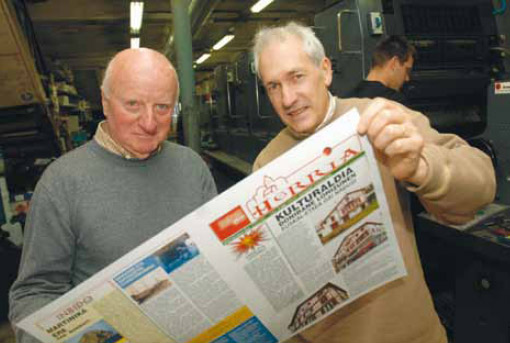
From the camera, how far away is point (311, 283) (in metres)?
0.88

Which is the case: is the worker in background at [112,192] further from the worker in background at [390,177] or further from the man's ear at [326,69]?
Result: the man's ear at [326,69]

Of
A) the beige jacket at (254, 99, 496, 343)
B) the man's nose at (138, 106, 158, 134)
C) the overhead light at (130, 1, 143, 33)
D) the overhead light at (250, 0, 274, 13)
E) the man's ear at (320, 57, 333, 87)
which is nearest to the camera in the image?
the beige jacket at (254, 99, 496, 343)

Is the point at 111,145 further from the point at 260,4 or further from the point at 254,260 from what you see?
the point at 260,4

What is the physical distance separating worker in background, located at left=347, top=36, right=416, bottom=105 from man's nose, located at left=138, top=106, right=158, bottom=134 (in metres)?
1.55

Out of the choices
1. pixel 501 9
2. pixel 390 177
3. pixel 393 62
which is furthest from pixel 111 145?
pixel 501 9

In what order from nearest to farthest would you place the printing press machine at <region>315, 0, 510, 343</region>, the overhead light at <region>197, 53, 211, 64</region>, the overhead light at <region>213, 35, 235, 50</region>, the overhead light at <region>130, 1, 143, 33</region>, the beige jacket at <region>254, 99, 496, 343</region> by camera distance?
the beige jacket at <region>254, 99, 496, 343</region>
the printing press machine at <region>315, 0, 510, 343</region>
the overhead light at <region>130, 1, 143, 33</region>
the overhead light at <region>213, 35, 235, 50</region>
the overhead light at <region>197, 53, 211, 64</region>

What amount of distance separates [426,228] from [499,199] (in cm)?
44

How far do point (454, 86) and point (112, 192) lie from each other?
7.73 feet

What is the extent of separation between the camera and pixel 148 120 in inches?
44.1

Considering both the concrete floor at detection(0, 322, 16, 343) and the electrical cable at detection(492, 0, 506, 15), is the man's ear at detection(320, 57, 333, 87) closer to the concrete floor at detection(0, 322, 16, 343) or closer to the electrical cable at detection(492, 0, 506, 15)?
the electrical cable at detection(492, 0, 506, 15)

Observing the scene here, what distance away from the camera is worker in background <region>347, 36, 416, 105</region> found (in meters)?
2.24

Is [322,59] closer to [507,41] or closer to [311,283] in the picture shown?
[311,283]

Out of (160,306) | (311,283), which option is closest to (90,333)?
(160,306)


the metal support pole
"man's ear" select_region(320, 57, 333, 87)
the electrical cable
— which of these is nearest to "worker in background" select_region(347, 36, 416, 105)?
the electrical cable
